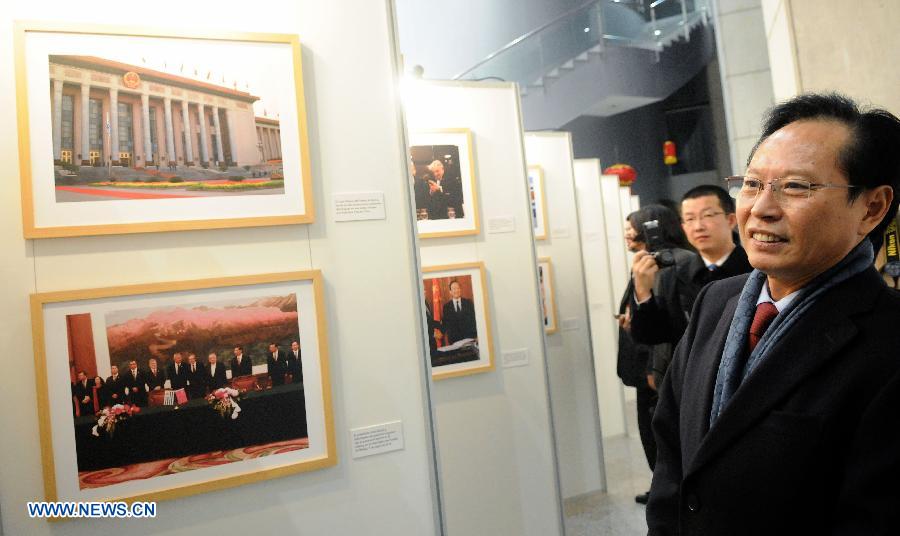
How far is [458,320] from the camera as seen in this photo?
9.53 feet

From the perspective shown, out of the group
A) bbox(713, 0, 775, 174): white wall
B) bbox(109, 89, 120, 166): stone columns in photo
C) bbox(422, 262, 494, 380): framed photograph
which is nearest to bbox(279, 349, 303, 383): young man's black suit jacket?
bbox(109, 89, 120, 166): stone columns in photo

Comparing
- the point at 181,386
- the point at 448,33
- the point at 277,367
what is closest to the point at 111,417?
the point at 181,386

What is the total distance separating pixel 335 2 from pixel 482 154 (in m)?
1.16

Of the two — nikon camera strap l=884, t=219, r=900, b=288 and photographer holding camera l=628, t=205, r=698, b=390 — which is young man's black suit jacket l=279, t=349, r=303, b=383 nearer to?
photographer holding camera l=628, t=205, r=698, b=390

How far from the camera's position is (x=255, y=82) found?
1.89 m

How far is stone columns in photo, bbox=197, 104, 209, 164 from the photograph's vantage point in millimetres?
1811

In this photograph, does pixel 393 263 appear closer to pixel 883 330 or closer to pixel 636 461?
pixel 883 330

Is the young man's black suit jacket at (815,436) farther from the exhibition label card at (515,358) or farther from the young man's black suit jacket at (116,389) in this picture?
the exhibition label card at (515,358)

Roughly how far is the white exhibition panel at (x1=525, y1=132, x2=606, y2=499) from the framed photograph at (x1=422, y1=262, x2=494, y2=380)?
0.48m

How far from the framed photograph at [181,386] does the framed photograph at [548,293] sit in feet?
5.38

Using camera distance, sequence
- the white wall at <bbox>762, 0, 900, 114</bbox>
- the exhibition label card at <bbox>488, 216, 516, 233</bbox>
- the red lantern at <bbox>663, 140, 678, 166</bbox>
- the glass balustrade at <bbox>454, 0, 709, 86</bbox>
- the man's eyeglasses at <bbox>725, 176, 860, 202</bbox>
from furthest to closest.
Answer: the red lantern at <bbox>663, 140, 678, 166</bbox> < the glass balustrade at <bbox>454, 0, 709, 86</bbox> < the exhibition label card at <bbox>488, 216, 516, 233</bbox> < the white wall at <bbox>762, 0, 900, 114</bbox> < the man's eyeglasses at <bbox>725, 176, 860, 202</bbox>

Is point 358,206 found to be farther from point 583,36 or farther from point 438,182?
point 583,36

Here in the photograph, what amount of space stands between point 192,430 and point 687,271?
1.98 metres

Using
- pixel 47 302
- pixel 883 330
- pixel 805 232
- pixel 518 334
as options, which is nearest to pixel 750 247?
pixel 805 232
